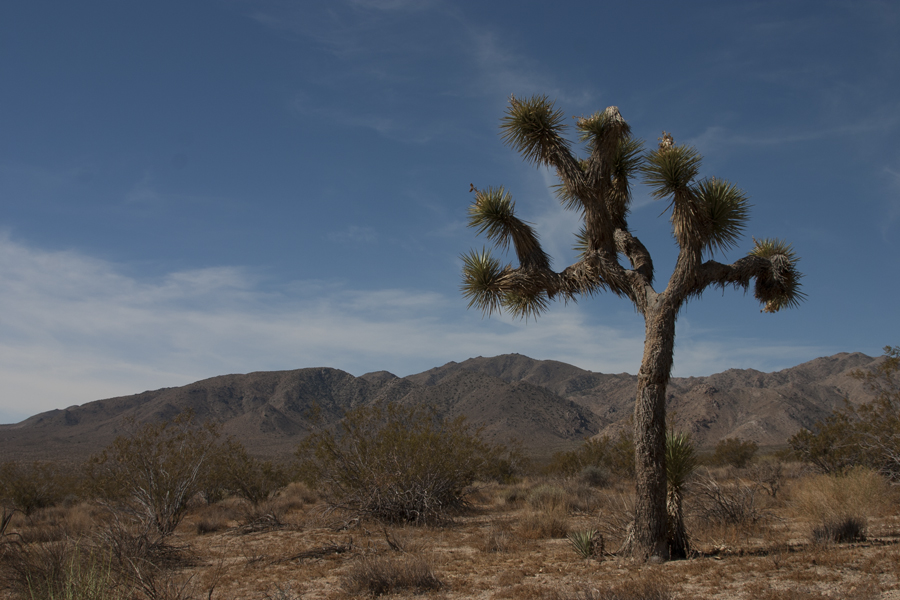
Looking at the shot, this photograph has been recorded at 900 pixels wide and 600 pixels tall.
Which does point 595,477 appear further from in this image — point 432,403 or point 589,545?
point 432,403

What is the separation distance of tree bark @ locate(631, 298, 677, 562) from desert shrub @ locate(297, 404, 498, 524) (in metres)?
6.28

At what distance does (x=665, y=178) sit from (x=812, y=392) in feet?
333

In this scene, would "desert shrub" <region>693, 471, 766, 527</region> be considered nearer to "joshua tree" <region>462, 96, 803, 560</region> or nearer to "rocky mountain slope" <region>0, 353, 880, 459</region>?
"joshua tree" <region>462, 96, 803, 560</region>

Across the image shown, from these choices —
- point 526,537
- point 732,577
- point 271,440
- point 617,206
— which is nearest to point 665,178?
point 617,206

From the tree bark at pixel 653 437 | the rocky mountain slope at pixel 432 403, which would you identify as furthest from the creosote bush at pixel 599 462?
the rocky mountain slope at pixel 432 403

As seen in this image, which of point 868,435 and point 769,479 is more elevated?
point 868,435

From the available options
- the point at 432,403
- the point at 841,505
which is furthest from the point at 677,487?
the point at 432,403

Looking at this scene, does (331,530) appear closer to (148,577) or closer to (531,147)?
(148,577)

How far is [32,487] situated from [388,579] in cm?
1857

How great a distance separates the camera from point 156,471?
43.3 feet

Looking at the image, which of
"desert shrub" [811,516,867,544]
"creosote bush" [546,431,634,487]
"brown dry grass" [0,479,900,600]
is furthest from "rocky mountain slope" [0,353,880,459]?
"desert shrub" [811,516,867,544]

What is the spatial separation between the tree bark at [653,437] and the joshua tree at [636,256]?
0.01 m

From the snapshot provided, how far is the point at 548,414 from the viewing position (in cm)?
7888

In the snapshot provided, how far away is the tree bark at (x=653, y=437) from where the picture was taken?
7.54 meters
